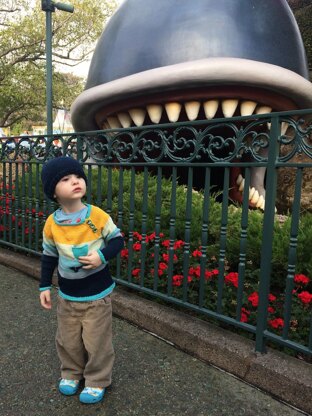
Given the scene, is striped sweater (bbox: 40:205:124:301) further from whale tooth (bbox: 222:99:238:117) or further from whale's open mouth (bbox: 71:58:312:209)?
whale tooth (bbox: 222:99:238:117)

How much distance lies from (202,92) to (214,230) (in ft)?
3.74

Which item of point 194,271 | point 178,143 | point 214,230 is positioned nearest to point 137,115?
point 178,143

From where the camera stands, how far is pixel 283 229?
117 inches

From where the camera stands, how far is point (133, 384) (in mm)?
2008

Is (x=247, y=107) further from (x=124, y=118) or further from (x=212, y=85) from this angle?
(x=124, y=118)

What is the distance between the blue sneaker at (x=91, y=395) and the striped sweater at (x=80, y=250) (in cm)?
45

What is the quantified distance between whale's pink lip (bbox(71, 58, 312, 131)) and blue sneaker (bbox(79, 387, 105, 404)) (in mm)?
2226

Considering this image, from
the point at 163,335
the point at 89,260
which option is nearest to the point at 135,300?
the point at 163,335

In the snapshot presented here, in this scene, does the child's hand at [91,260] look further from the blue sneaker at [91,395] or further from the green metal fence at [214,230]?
the green metal fence at [214,230]

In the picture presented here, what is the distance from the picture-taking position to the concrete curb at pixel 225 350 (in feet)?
6.14

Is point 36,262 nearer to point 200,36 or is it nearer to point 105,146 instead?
point 105,146

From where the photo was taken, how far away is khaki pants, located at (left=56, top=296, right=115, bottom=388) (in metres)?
1.86

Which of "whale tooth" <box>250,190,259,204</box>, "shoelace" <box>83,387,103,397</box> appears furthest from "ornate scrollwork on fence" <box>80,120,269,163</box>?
"shoelace" <box>83,387,103,397</box>

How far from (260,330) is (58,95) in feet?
62.1
